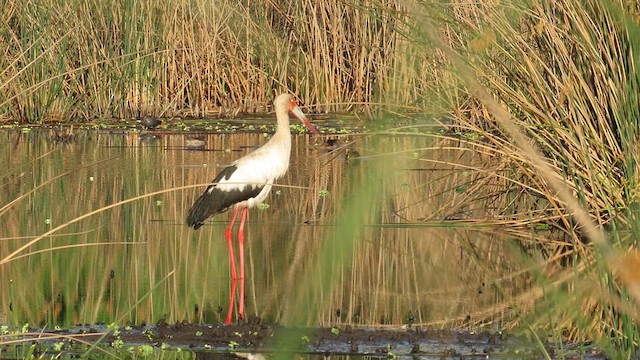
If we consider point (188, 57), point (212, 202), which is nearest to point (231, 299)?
point (212, 202)

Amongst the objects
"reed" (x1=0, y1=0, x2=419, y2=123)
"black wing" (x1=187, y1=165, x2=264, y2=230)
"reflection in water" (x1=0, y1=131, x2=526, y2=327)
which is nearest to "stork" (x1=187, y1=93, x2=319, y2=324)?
"black wing" (x1=187, y1=165, x2=264, y2=230)

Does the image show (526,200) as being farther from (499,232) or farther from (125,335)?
(125,335)

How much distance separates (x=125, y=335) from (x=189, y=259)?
1906mm

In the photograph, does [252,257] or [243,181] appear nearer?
[243,181]

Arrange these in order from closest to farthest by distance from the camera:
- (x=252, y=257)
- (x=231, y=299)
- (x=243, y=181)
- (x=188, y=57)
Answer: (x=231, y=299) → (x=243, y=181) → (x=252, y=257) → (x=188, y=57)

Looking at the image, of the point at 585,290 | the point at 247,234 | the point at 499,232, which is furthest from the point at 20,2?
the point at 585,290

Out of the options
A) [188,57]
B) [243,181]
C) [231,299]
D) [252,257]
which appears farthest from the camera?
[188,57]

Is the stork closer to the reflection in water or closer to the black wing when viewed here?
the black wing

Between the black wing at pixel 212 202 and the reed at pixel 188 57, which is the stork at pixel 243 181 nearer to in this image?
the black wing at pixel 212 202

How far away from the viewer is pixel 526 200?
28.9ft

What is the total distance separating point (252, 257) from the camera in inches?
293

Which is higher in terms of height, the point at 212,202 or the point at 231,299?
the point at 212,202

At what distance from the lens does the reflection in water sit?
5.81m

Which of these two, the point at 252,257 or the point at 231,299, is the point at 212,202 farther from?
the point at 231,299
